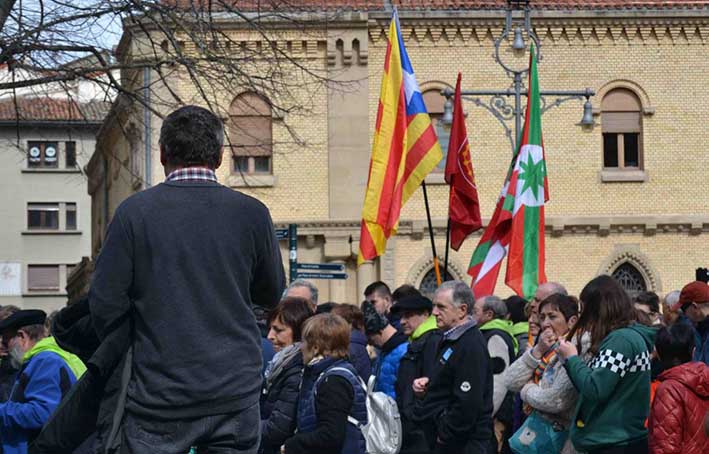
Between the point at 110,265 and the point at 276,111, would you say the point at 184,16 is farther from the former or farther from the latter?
the point at 110,265

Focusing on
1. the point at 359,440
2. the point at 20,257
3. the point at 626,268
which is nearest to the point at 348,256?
the point at 626,268

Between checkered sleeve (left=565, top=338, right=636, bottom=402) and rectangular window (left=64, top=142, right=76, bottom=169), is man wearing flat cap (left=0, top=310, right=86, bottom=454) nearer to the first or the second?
checkered sleeve (left=565, top=338, right=636, bottom=402)

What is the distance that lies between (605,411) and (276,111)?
808 cm

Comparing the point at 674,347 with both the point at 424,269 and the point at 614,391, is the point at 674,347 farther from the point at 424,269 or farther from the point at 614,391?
the point at 424,269

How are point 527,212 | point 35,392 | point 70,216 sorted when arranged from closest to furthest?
point 35,392, point 527,212, point 70,216

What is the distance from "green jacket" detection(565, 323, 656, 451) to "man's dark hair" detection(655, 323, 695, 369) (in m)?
0.31

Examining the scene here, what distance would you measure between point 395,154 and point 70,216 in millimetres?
57276

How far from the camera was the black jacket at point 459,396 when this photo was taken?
355 inches

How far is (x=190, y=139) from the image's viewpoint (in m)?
5.33

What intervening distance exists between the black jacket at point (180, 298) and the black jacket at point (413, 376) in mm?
4411

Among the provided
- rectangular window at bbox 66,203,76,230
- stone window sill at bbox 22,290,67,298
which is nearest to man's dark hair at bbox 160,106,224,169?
stone window sill at bbox 22,290,67,298

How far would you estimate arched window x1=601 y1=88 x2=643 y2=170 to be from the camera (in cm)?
3494

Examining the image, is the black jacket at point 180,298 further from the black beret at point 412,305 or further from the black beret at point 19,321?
the black beret at point 412,305

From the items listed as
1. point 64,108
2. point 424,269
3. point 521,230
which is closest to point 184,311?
point 521,230
